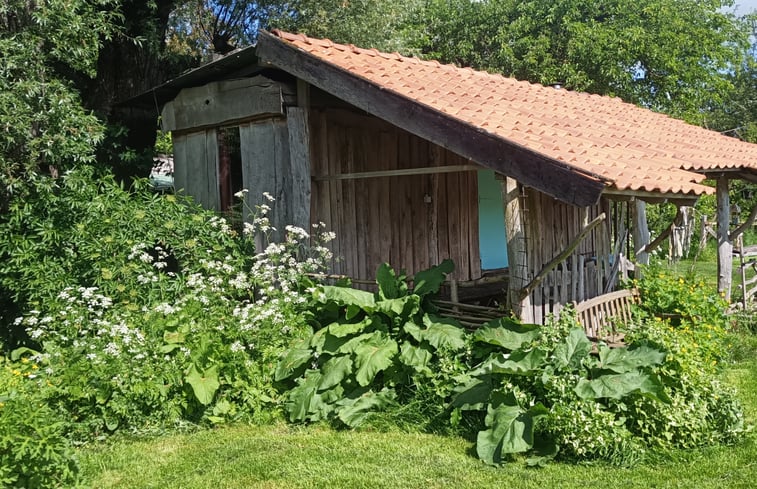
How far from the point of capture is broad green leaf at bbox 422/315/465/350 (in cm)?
570

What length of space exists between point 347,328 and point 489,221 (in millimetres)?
4396

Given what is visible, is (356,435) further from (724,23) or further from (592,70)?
(724,23)

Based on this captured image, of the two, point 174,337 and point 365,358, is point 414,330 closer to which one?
point 365,358

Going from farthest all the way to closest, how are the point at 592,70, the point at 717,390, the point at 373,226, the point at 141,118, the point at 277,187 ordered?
the point at 592,70
the point at 141,118
the point at 373,226
the point at 277,187
the point at 717,390

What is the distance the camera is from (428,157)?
30.6 feet

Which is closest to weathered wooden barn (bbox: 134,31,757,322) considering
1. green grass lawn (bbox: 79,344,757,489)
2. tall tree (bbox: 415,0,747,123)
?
green grass lawn (bbox: 79,344,757,489)

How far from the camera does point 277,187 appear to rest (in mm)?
7926

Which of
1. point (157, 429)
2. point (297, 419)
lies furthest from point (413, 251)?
point (157, 429)

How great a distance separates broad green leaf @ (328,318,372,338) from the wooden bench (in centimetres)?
199

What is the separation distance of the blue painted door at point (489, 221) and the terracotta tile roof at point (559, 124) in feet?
4.47

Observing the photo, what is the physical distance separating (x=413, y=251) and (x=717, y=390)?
15.3ft

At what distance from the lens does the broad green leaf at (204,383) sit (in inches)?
210

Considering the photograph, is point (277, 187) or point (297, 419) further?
point (277, 187)

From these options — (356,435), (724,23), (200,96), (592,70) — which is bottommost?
(356,435)
